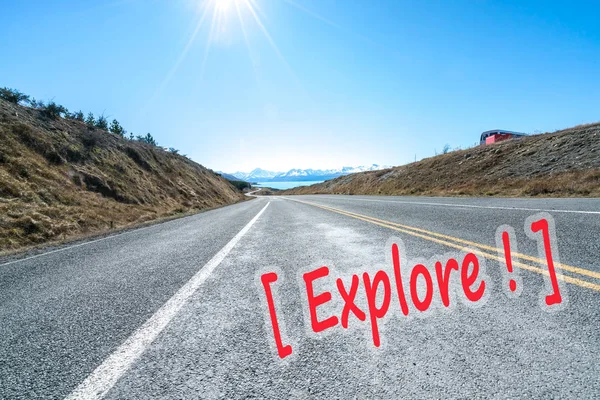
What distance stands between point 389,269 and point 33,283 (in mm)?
4384

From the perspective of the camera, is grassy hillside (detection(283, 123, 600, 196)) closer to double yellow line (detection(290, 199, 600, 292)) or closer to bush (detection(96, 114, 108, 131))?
double yellow line (detection(290, 199, 600, 292))

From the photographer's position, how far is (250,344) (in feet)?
6.11

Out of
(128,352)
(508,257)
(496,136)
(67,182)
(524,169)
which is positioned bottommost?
(508,257)

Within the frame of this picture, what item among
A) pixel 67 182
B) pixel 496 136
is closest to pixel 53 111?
pixel 67 182

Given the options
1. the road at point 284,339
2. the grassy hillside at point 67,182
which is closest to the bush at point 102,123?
the grassy hillside at point 67,182

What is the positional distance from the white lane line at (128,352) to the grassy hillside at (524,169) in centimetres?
1537

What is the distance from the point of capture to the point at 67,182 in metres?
14.5

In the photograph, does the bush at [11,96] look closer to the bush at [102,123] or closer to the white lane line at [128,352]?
the bush at [102,123]

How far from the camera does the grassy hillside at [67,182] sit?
32.2 feet

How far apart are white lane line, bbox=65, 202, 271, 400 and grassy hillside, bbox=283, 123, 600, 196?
1537cm

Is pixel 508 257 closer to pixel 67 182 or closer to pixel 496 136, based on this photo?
pixel 67 182

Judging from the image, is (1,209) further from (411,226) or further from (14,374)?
(411,226)

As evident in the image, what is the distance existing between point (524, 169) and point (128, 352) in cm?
2423

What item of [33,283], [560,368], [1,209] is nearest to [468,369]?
[560,368]
